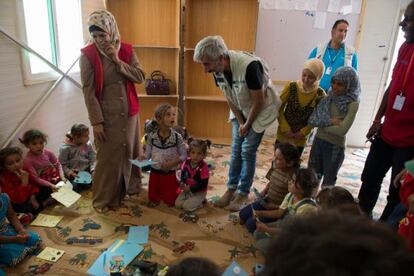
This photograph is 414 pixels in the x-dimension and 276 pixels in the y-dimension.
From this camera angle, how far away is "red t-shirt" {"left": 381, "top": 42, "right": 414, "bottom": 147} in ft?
5.46

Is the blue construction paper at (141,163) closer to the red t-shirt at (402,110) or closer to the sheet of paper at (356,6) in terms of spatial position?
the red t-shirt at (402,110)

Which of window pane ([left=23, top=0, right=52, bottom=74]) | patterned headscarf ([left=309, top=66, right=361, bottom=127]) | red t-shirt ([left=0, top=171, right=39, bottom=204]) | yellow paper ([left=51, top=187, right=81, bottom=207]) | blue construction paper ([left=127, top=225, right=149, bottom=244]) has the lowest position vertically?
blue construction paper ([left=127, top=225, right=149, bottom=244])

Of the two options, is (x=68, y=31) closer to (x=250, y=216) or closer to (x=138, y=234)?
(x=138, y=234)

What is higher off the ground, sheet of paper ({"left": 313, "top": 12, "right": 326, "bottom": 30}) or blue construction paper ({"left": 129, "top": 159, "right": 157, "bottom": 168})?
sheet of paper ({"left": 313, "top": 12, "right": 326, "bottom": 30})

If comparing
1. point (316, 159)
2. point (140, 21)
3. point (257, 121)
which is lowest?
point (316, 159)

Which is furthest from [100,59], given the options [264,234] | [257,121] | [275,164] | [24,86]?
[264,234]

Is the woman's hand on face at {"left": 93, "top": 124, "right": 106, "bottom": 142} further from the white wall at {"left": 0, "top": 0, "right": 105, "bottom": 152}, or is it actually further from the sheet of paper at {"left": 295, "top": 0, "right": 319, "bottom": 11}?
the sheet of paper at {"left": 295, "top": 0, "right": 319, "bottom": 11}

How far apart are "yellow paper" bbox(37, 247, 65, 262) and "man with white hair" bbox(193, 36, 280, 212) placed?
3.78 feet

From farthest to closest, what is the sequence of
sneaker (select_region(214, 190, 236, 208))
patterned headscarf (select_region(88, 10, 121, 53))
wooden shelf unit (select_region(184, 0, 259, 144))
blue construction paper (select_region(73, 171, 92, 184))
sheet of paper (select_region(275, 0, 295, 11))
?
sheet of paper (select_region(275, 0, 295, 11)) → wooden shelf unit (select_region(184, 0, 259, 144)) → blue construction paper (select_region(73, 171, 92, 184)) → sneaker (select_region(214, 190, 236, 208)) → patterned headscarf (select_region(88, 10, 121, 53))

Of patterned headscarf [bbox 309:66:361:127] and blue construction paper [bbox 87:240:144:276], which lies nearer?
blue construction paper [bbox 87:240:144:276]

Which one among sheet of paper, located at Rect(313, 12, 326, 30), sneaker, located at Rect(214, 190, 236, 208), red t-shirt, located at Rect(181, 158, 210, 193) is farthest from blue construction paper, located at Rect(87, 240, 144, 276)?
sheet of paper, located at Rect(313, 12, 326, 30)

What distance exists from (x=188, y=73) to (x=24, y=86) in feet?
6.34

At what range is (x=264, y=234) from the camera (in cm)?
193

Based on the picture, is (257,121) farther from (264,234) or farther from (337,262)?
(337,262)
